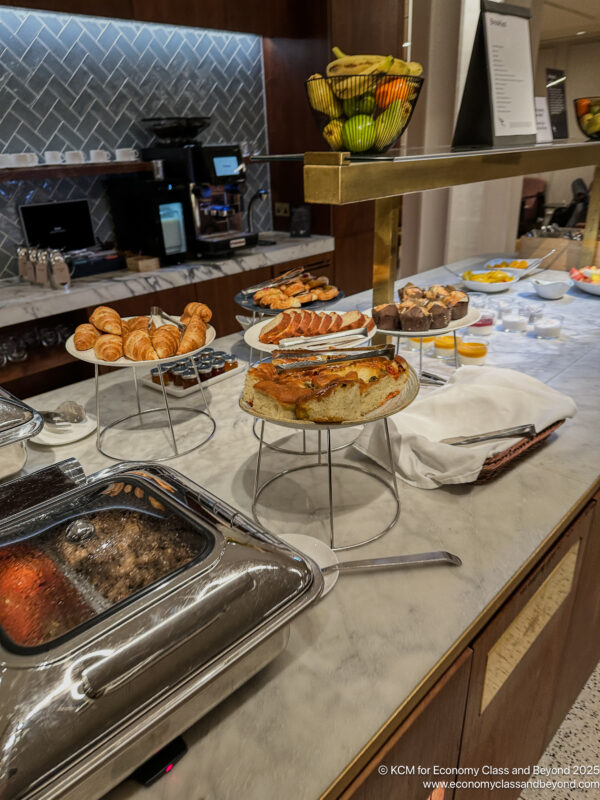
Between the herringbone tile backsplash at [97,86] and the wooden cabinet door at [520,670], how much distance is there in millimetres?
2867

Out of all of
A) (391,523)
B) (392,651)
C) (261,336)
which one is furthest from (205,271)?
(392,651)

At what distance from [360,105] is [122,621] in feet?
2.79

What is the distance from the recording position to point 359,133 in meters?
0.95

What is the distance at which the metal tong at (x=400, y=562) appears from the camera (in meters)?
0.79

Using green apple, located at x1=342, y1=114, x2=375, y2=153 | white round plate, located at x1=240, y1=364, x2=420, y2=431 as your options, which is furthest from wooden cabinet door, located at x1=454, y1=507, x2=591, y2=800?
green apple, located at x1=342, y1=114, x2=375, y2=153

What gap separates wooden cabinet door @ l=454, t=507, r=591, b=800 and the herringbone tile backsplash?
2867 millimetres

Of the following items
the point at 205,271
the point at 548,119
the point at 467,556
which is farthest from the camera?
the point at 205,271

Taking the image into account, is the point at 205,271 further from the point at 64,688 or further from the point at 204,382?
the point at 64,688

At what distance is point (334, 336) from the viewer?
3.60 feet

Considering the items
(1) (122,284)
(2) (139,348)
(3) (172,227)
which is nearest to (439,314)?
(2) (139,348)

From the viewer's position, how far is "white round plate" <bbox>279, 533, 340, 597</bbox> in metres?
0.77

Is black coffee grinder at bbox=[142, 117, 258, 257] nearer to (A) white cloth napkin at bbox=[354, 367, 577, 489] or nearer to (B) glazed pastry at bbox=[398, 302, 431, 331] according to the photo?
(B) glazed pastry at bbox=[398, 302, 431, 331]

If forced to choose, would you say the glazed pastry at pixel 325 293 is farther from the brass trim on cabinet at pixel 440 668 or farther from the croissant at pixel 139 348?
the brass trim on cabinet at pixel 440 668

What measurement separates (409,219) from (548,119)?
1.39m
